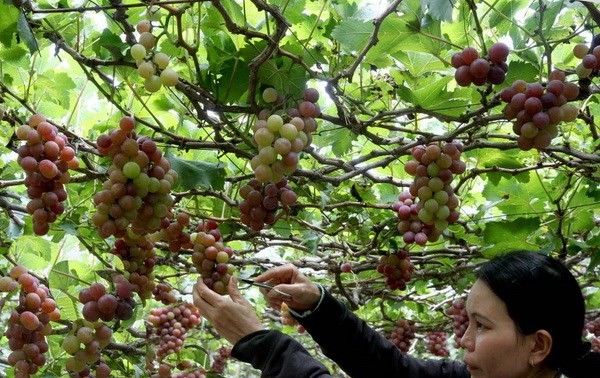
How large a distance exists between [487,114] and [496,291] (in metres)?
0.72

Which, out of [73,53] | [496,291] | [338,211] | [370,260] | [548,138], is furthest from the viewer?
[370,260]

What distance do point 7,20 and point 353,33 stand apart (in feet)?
2.77

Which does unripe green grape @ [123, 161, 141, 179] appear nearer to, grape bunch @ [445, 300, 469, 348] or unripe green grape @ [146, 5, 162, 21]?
unripe green grape @ [146, 5, 162, 21]

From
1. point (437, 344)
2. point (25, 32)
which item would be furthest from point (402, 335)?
point (25, 32)

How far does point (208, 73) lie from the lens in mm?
1968

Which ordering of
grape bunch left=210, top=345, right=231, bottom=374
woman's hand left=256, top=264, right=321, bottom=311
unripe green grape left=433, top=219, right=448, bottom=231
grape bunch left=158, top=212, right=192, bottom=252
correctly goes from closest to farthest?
1. woman's hand left=256, top=264, right=321, bottom=311
2. grape bunch left=158, top=212, right=192, bottom=252
3. unripe green grape left=433, top=219, right=448, bottom=231
4. grape bunch left=210, top=345, right=231, bottom=374

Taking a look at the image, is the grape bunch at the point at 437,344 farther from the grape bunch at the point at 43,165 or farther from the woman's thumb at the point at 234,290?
the grape bunch at the point at 43,165

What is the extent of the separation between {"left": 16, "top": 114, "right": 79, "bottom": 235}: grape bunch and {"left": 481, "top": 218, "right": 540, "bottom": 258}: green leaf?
1540 mm

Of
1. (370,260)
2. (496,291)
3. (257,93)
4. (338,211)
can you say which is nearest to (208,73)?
(257,93)

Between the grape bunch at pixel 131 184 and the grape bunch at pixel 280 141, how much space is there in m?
0.24

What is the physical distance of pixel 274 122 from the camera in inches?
68.2

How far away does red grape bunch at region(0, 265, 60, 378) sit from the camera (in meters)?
2.17

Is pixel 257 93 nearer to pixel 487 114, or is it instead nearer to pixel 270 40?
pixel 270 40

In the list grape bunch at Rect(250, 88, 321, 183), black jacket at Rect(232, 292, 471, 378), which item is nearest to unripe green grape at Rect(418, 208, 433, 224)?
black jacket at Rect(232, 292, 471, 378)
